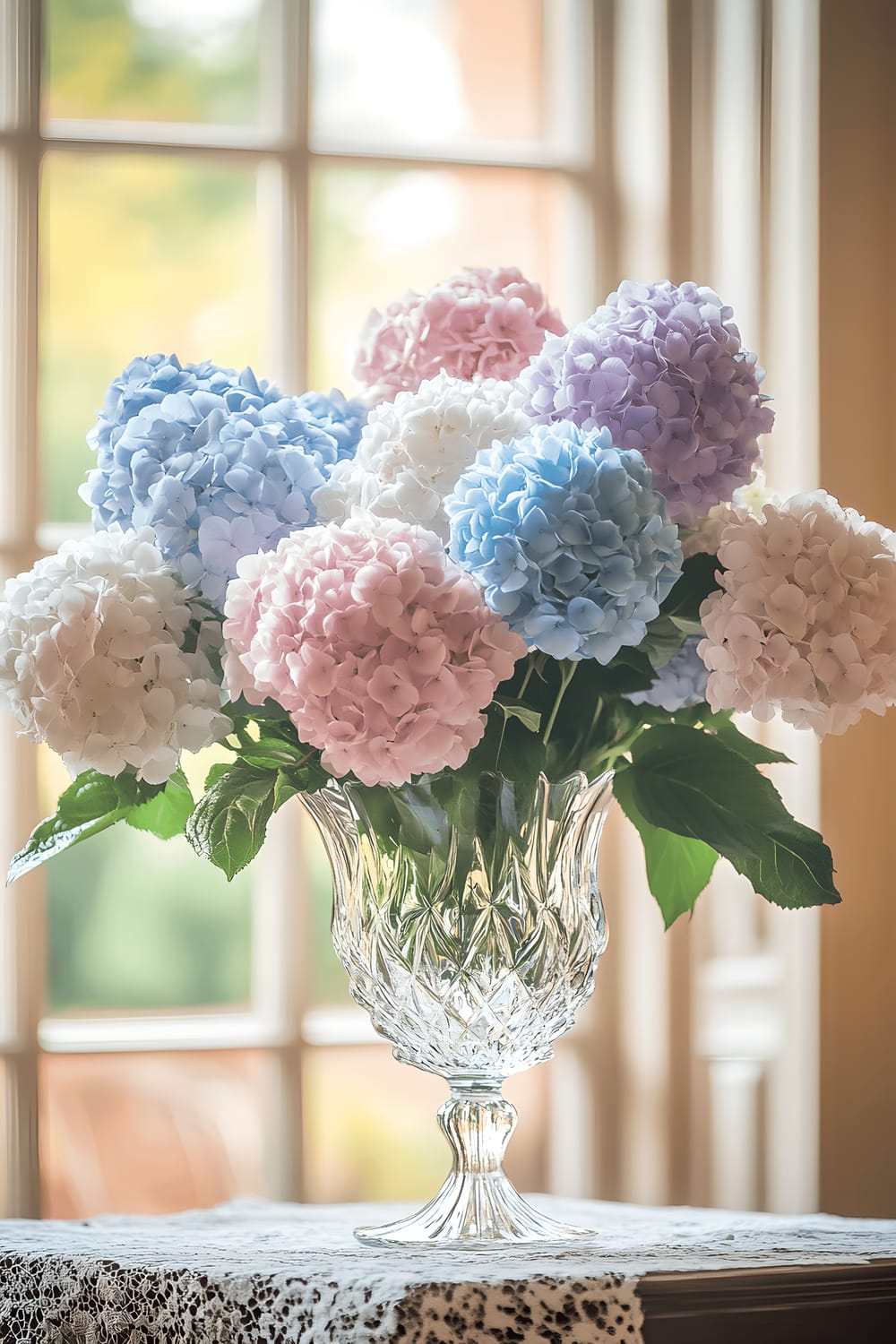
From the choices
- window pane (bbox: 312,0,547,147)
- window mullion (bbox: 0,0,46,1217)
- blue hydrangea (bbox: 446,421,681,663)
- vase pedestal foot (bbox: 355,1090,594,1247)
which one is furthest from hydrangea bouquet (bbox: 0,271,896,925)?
window pane (bbox: 312,0,547,147)

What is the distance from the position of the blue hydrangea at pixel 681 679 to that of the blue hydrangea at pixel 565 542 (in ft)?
0.41

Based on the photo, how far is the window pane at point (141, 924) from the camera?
1312 millimetres

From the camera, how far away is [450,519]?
672 mm

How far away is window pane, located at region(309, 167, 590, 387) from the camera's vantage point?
1366 mm

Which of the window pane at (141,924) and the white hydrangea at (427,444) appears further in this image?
the window pane at (141,924)

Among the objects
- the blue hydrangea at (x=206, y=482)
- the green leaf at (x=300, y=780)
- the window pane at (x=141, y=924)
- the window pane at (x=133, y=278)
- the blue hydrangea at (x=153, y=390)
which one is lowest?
the window pane at (x=141, y=924)

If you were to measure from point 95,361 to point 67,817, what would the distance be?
2.32 ft

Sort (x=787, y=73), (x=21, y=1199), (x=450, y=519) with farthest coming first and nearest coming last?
(x=787, y=73), (x=21, y=1199), (x=450, y=519)

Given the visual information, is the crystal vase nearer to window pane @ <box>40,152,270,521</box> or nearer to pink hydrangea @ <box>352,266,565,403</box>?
pink hydrangea @ <box>352,266,565,403</box>

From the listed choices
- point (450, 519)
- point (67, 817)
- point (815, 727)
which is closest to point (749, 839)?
point (815, 727)

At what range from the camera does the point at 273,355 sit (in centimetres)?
Result: 132

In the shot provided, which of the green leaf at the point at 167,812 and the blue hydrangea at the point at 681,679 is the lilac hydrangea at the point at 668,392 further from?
the green leaf at the point at 167,812

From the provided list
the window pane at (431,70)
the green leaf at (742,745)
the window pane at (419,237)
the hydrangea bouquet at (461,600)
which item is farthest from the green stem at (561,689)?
the window pane at (431,70)

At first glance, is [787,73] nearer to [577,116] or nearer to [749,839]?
[577,116]
